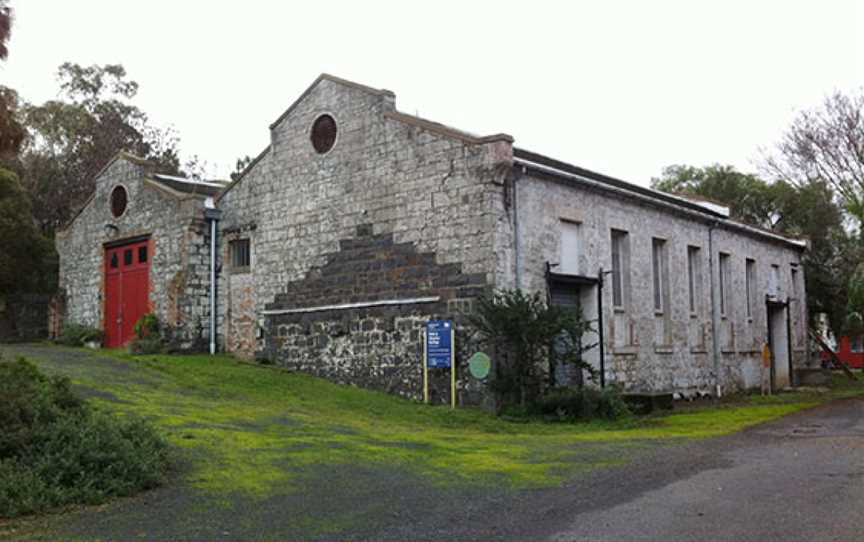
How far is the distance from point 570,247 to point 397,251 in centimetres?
384

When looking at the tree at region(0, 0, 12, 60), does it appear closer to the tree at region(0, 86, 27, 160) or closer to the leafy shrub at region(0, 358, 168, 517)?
the tree at region(0, 86, 27, 160)

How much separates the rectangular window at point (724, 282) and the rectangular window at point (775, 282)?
3909 mm

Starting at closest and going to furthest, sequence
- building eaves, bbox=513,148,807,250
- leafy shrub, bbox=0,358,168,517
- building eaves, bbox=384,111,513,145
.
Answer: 1. leafy shrub, bbox=0,358,168,517
2. building eaves, bbox=384,111,513,145
3. building eaves, bbox=513,148,807,250

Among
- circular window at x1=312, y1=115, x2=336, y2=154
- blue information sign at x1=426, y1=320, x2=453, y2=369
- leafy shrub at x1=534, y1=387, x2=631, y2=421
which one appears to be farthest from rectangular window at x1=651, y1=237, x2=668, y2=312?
circular window at x1=312, y1=115, x2=336, y2=154

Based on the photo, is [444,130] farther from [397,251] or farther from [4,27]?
[4,27]

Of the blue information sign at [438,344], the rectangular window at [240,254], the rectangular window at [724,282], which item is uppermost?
the rectangular window at [240,254]

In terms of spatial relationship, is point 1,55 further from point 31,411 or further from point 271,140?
point 271,140

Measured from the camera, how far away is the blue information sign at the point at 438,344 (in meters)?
17.1

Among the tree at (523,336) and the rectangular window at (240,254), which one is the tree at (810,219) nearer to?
the tree at (523,336)

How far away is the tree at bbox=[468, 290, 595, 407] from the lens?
1583 cm

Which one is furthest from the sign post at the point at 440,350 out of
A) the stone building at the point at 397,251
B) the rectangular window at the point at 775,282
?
the rectangular window at the point at 775,282

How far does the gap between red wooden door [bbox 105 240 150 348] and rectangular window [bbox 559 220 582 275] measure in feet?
38.3

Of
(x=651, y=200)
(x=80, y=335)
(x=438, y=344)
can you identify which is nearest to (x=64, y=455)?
(x=438, y=344)

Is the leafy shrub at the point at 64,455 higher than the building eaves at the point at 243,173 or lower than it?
lower
